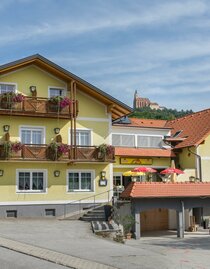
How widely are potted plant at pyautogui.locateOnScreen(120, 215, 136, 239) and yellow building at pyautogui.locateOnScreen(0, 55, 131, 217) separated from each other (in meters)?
3.87

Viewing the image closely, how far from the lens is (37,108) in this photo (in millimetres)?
27250

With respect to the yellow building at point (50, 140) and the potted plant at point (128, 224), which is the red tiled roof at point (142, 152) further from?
the potted plant at point (128, 224)

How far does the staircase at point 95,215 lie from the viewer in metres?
26.0

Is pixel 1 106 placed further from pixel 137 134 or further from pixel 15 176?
pixel 137 134

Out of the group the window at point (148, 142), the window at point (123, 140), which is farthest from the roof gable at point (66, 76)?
the window at point (148, 142)

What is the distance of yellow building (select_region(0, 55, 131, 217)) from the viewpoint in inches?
1051

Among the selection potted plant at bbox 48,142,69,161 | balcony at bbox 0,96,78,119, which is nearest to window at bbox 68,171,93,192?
potted plant at bbox 48,142,69,161

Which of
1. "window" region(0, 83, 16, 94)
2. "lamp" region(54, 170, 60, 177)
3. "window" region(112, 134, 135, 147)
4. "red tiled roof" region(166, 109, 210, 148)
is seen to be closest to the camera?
"window" region(0, 83, 16, 94)

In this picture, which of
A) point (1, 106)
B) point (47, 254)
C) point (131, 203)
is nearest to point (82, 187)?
point (131, 203)

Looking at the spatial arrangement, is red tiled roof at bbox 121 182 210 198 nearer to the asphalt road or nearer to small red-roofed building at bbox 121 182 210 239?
small red-roofed building at bbox 121 182 210 239

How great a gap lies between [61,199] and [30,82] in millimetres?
7333

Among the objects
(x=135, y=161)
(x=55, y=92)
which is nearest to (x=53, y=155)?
(x=55, y=92)

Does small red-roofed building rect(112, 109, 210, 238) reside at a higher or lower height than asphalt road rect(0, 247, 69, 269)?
higher

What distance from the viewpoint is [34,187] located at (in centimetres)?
2741
